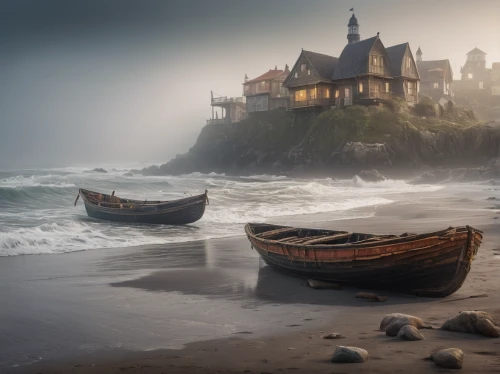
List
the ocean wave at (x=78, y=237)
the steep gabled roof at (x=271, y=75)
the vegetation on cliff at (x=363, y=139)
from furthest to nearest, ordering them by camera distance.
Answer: the steep gabled roof at (x=271, y=75) < the vegetation on cliff at (x=363, y=139) < the ocean wave at (x=78, y=237)

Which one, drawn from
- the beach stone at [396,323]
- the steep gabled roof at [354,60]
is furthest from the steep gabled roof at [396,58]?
the beach stone at [396,323]

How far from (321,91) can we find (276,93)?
17910 millimetres

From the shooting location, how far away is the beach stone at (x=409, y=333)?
8.05 metres

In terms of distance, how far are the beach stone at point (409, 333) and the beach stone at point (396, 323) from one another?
19 centimetres

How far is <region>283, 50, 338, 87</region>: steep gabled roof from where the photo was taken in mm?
72431

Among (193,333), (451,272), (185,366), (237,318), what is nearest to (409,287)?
(451,272)

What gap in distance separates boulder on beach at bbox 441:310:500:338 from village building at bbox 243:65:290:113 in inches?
3134

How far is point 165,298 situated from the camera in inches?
490

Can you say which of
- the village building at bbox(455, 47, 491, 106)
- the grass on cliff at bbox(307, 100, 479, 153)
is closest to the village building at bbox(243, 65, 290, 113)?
the grass on cliff at bbox(307, 100, 479, 153)

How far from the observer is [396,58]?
7575cm

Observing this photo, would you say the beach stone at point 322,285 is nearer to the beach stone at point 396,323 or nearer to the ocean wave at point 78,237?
the beach stone at point 396,323

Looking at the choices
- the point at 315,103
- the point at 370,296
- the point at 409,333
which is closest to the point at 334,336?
the point at 409,333

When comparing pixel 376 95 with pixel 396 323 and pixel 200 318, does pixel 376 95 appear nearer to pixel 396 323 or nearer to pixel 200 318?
pixel 200 318

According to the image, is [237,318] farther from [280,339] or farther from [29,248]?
[29,248]
